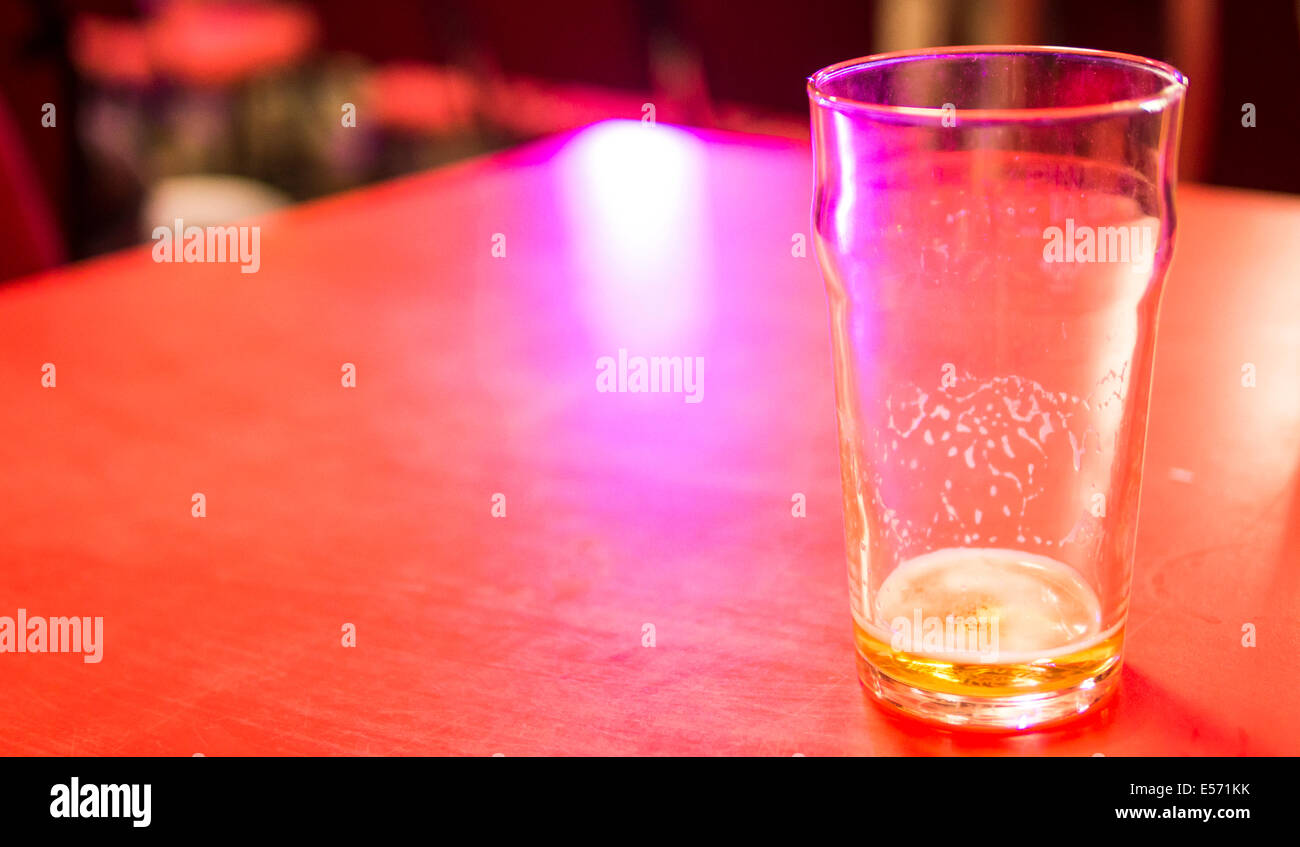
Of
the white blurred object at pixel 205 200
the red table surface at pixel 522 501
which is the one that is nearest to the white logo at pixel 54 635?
the red table surface at pixel 522 501

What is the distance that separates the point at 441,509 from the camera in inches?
26.4

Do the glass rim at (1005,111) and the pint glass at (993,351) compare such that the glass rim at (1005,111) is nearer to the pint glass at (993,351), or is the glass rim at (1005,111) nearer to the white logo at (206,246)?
the pint glass at (993,351)

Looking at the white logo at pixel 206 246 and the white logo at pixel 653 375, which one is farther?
the white logo at pixel 206 246

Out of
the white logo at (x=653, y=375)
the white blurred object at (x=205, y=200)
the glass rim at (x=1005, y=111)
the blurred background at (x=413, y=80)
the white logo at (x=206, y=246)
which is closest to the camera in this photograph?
the glass rim at (x=1005, y=111)

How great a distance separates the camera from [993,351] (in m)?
0.45

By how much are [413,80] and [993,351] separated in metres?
4.16

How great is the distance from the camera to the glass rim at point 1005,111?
410mm

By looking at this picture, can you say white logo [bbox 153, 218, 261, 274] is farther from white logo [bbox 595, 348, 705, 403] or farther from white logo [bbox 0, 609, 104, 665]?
white logo [bbox 0, 609, 104, 665]

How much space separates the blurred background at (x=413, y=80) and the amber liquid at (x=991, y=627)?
106 cm

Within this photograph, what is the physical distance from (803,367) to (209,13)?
3749 millimetres

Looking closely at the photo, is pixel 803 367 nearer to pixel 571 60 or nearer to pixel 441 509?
pixel 441 509
